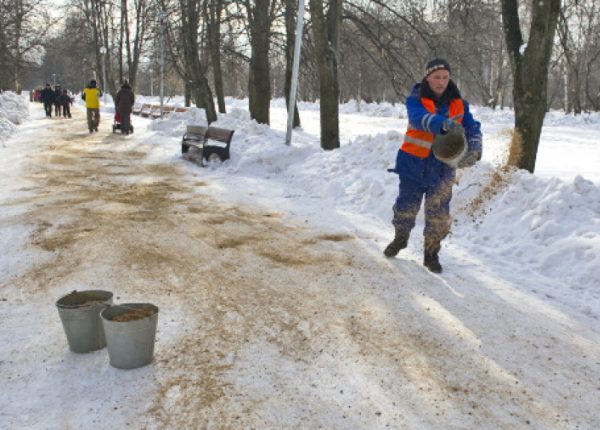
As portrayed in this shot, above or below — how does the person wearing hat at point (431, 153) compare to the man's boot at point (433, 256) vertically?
above

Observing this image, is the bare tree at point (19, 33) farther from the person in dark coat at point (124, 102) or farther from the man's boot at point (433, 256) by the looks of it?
the man's boot at point (433, 256)

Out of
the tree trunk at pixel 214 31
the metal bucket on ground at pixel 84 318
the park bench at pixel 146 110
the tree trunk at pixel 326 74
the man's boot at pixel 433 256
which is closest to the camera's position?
the metal bucket on ground at pixel 84 318

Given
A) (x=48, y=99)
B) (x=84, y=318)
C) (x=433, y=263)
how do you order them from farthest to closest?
(x=48, y=99) → (x=433, y=263) → (x=84, y=318)

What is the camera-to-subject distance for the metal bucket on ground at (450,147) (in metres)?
4.09

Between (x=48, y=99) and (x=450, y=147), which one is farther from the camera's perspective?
(x=48, y=99)

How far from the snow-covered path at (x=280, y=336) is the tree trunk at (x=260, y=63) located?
28.9ft

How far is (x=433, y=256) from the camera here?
4820mm

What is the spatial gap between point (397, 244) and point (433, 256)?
42 cm

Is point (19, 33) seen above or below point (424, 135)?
above

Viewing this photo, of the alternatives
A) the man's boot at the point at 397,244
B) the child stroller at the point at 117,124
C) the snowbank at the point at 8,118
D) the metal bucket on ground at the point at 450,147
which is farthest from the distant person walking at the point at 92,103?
the metal bucket on ground at the point at 450,147

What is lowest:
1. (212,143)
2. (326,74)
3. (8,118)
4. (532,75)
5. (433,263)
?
(433,263)

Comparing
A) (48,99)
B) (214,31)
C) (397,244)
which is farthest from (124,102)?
(397,244)

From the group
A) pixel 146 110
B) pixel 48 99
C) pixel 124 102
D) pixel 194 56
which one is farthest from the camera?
pixel 146 110

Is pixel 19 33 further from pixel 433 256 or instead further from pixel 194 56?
pixel 433 256
